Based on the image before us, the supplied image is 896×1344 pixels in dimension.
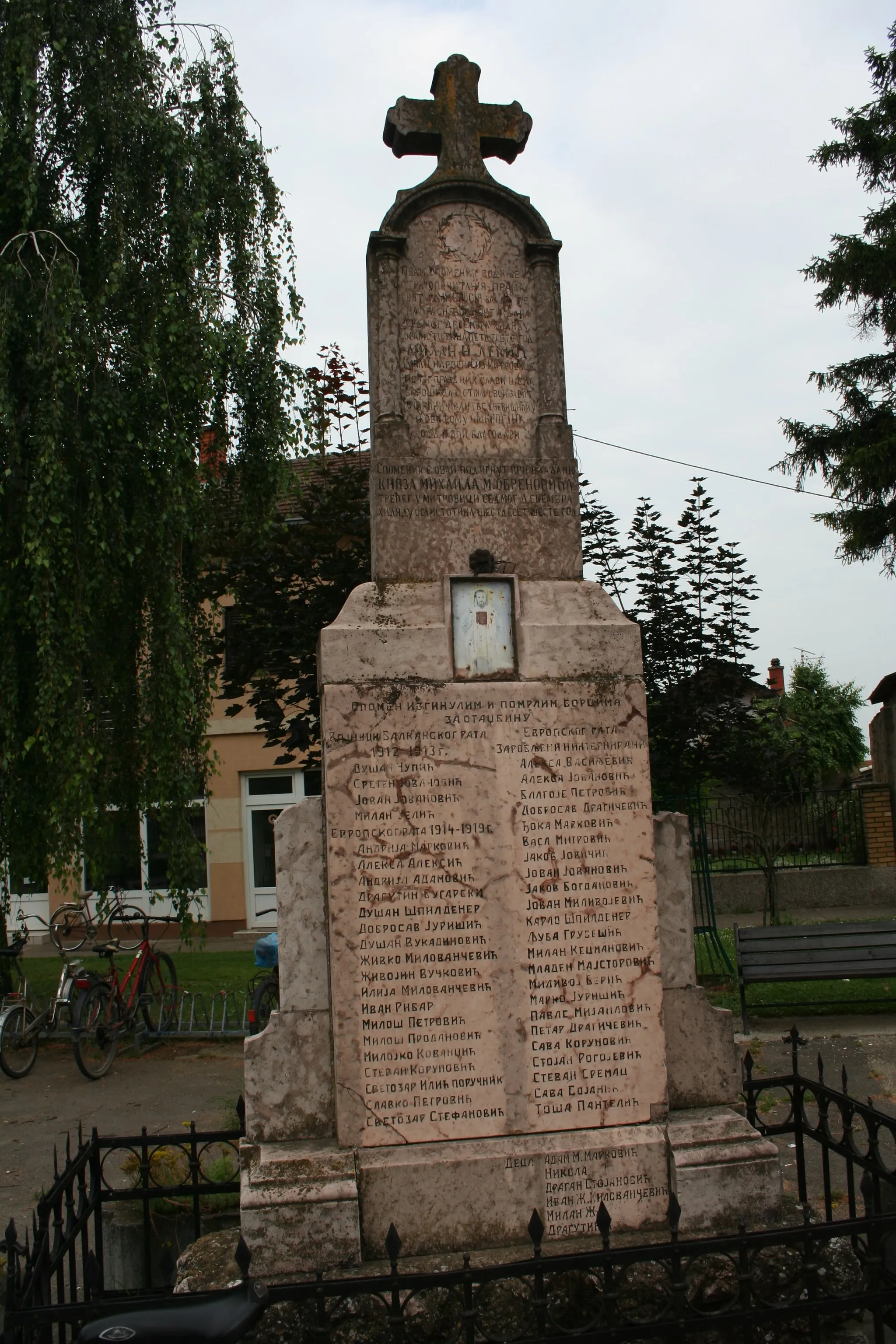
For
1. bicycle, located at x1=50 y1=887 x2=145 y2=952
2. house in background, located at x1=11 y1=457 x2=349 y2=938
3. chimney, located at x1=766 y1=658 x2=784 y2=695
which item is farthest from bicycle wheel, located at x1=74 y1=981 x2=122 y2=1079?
chimney, located at x1=766 y1=658 x2=784 y2=695

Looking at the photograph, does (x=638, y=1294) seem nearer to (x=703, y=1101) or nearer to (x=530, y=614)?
(x=703, y=1101)

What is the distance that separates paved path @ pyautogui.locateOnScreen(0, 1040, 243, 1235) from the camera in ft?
20.0

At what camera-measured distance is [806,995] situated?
31.1ft

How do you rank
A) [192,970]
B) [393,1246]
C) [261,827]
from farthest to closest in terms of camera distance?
[261,827] → [192,970] → [393,1246]

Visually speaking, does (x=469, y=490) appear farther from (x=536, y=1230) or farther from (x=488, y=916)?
(x=536, y=1230)

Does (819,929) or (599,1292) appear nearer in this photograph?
(599,1292)

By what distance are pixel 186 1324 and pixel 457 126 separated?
13.3 ft

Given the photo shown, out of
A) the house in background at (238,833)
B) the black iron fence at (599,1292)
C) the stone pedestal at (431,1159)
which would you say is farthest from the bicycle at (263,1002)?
the house in background at (238,833)

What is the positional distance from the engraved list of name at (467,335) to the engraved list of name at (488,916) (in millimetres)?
1009

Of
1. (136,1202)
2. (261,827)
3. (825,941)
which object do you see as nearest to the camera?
(136,1202)

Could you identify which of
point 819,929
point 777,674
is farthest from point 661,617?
point 777,674

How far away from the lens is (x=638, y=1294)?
3.14 metres

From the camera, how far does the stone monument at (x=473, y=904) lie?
11.1 ft

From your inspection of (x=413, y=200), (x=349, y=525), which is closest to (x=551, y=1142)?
(x=413, y=200)
